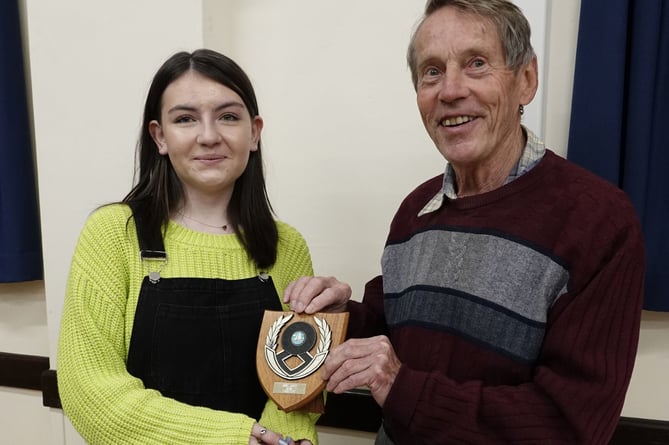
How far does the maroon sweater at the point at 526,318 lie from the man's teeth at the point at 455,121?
17cm

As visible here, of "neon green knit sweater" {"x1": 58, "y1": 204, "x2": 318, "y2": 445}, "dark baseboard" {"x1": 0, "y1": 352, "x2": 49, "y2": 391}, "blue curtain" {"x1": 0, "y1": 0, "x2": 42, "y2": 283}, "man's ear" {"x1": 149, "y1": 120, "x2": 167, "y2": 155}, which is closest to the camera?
"neon green knit sweater" {"x1": 58, "y1": 204, "x2": 318, "y2": 445}

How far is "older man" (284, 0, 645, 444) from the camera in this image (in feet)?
3.37

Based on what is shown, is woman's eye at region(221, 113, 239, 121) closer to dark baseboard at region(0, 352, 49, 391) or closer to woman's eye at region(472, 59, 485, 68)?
woman's eye at region(472, 59, 485, 68)

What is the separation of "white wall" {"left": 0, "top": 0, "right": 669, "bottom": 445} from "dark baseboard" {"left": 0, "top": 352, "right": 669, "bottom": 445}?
0.26 ft

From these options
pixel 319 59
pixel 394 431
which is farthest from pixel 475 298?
pixel 319 59

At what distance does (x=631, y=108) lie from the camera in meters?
1.58

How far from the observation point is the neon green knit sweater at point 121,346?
1.15 metres

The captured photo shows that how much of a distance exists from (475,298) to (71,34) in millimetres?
1853

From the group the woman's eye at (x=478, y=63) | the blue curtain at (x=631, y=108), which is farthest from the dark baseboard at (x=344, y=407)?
the woman's eye at (x=478, y=63)

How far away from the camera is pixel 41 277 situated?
2.37 m

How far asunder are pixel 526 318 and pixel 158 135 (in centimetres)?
99

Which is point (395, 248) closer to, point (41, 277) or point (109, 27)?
point (109, 27)

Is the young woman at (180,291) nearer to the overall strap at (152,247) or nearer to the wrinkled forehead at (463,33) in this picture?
the overall strap at (152,247)

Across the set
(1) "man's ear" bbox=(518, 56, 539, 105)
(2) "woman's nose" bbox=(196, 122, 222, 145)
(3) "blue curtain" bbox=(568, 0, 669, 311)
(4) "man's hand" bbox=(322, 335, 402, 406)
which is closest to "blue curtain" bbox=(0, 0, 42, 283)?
(2) "woman's nose" bbox=(196, 122, 222, 145)
